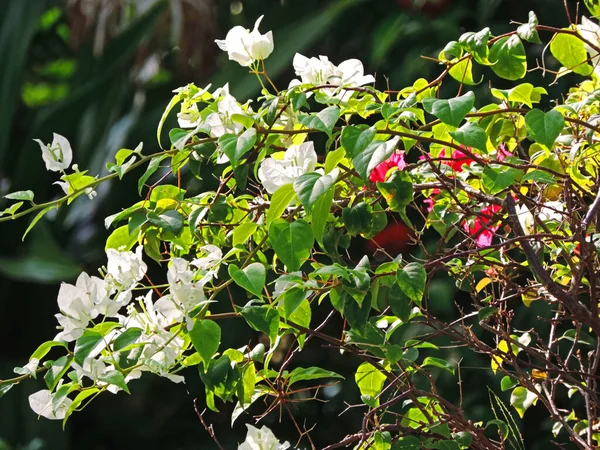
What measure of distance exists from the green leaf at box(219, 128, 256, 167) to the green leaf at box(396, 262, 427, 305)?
0.38 ft

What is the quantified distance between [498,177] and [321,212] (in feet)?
0.36

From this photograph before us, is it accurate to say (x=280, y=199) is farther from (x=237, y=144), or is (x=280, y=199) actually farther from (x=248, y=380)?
(x=248, y=380)

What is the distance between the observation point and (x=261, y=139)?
61cm

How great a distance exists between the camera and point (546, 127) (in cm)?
52

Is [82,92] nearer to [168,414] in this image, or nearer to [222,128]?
[168,414]

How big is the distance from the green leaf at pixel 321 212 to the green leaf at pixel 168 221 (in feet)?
0.35

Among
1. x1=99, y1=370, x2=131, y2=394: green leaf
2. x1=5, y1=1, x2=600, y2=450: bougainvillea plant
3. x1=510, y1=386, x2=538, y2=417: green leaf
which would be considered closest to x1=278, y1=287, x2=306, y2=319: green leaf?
x1=5, y1=1, x2=600, y2=450: bougainvillea plant

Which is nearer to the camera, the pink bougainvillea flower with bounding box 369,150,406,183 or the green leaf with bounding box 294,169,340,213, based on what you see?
the green leaf with bounding box 294,169,340,213

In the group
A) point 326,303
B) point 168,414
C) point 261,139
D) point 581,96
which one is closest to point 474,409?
point 326,303

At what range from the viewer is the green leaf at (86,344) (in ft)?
1.71

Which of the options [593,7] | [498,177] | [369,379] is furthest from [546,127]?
[369,379]

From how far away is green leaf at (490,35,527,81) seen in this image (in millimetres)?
586

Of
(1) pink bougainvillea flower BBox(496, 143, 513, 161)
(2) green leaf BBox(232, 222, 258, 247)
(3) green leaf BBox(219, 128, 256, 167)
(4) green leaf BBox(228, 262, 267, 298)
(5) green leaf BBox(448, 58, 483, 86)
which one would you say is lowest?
(1) pink bougainvillea flower BBox(496, 143, 513, 161)

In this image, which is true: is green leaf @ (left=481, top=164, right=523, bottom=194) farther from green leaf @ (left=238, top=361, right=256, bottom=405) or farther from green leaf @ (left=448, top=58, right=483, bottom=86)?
green leaf @ (left=238, top=361, right=256, bottom=405)
